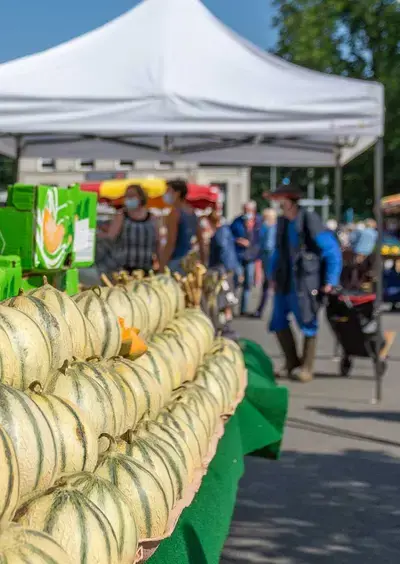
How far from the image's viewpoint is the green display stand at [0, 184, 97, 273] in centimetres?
462

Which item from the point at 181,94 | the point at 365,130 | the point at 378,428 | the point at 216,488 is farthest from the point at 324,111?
the point at 216,488

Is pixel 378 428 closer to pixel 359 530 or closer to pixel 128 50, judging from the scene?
pixel 359 530

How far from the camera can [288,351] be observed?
33.3 feet

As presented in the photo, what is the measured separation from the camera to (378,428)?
7953 mm

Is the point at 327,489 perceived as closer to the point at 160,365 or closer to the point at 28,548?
the point at 160,365

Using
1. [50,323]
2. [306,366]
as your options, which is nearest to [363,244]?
[306,366]

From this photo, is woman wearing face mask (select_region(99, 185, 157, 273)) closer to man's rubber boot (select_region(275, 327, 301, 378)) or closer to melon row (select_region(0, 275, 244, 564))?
man's rubber boot (select_region(275, 327, 301, 378))

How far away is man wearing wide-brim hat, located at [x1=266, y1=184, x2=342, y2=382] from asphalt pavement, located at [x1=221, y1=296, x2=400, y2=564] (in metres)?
0.73

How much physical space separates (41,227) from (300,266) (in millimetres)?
5334

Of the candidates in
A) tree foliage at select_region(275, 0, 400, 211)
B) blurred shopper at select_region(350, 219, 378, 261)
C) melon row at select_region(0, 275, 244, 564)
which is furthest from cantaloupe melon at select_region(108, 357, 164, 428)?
tree foliage at select_region(275, 0, 400, 211)

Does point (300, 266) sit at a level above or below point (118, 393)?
above

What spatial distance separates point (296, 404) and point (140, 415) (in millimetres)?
5390

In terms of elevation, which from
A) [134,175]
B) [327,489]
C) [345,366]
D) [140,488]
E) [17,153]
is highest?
[134,175]

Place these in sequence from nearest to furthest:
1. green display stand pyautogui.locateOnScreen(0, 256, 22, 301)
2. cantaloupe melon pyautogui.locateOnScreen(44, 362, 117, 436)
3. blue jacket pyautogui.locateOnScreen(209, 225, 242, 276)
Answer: cantaloupe melon pyautogui.locateOnScreen(44, 362, 117, 436) < green display stand pyautogui.locateOnScreen(0, 256, 22, 301) < blue jacket pyautogui.locateOnScreen(209, 225, 242, 276)
